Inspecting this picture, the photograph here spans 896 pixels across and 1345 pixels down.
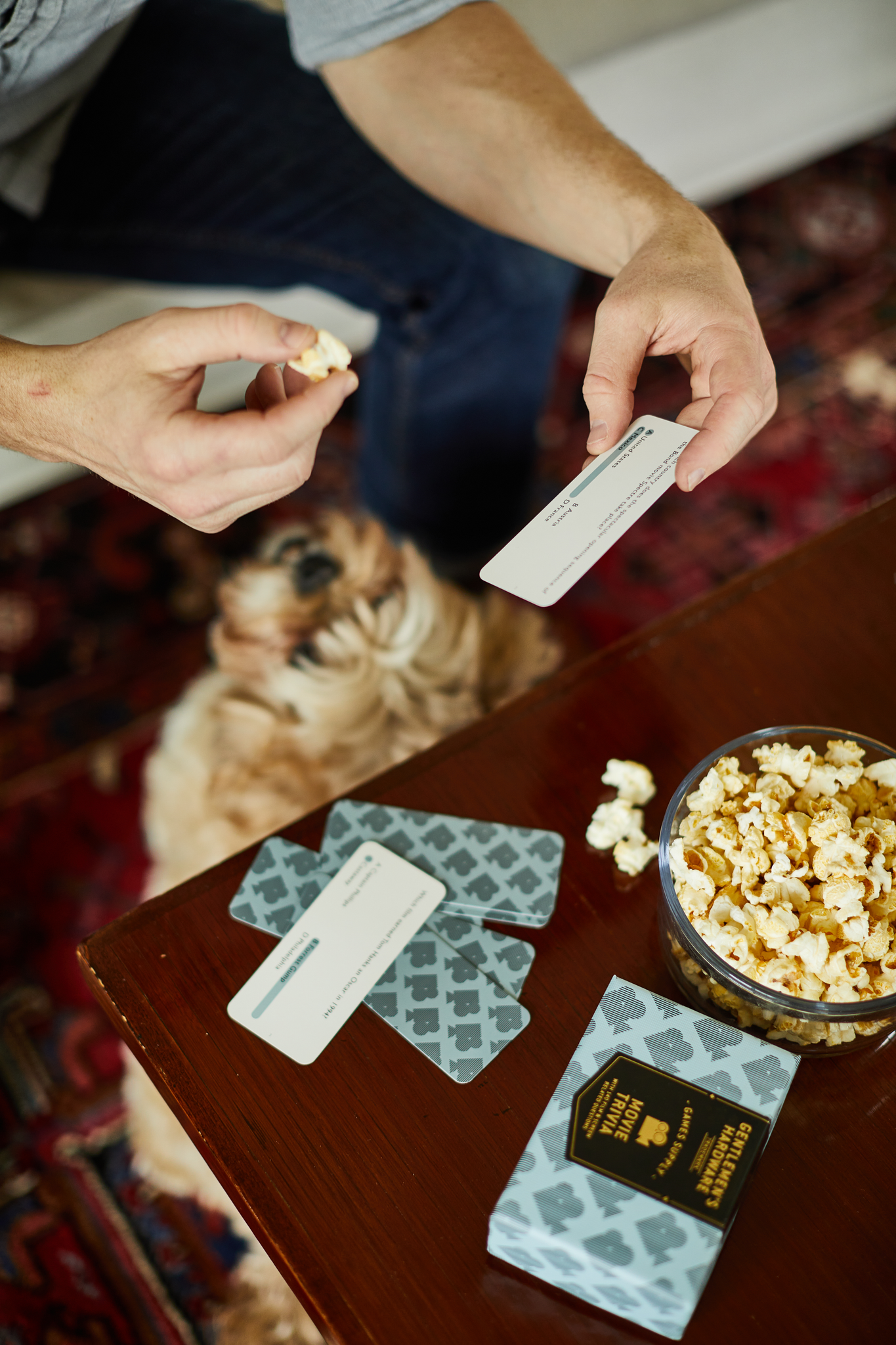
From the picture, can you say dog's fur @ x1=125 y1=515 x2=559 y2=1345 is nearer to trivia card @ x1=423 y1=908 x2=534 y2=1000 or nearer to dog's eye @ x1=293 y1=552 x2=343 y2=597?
dog's eye @ x1=293 y1=552 x2=343 y2=597

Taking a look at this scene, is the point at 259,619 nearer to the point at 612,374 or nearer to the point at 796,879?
the point at 612,374

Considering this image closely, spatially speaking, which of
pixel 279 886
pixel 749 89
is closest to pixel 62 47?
pixel 279 886

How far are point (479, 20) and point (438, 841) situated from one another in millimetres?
774

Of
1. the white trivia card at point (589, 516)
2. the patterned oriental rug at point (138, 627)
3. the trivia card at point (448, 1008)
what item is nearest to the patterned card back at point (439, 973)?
the trivia card at point (448, 1008)

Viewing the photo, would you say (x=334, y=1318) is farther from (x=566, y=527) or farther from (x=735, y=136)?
(x=735, y=136)

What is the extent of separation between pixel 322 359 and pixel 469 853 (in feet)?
1.15

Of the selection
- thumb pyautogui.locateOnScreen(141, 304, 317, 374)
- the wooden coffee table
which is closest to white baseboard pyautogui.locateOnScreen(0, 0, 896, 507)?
thumb pyautogui.locateOnScreen(141, 304, 317, 374)

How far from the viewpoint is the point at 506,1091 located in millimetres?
617

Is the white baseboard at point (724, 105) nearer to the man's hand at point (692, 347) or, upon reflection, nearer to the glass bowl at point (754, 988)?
the man's hand at point (692, 347)

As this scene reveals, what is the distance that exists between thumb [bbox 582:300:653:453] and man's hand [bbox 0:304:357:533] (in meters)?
0.17

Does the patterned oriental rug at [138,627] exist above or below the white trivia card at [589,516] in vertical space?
below

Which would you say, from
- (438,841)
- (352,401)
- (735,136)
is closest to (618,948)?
(438,841)

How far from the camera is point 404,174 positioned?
3.53ft

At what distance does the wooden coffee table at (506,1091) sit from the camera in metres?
0.56
